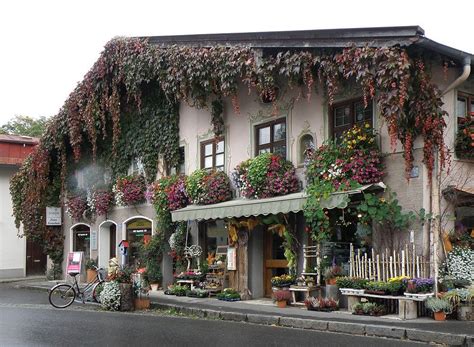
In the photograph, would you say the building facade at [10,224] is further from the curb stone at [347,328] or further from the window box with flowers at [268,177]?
the curb stone at [347,328]

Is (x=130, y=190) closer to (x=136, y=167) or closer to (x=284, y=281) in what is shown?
(x=136, y=167)

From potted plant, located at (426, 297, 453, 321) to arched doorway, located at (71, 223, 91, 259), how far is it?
16.0 metres

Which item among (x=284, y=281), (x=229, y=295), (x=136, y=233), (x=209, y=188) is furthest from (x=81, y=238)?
(x=284, y=281)

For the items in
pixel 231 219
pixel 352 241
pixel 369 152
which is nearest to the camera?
pixel 369 152

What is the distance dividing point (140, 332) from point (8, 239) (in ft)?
65.6

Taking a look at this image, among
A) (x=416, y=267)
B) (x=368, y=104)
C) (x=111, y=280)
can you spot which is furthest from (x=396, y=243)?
(x=111, y=280)

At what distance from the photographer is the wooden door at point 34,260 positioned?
29938mm

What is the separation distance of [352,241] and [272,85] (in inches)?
165

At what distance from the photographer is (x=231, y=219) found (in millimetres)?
16719

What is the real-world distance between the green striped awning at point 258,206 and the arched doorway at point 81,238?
8.04 metres

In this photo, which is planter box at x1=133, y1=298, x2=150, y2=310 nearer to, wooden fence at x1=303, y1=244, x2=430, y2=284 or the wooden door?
wooden fence at x1=303, y1=244, x2=430, y2=284

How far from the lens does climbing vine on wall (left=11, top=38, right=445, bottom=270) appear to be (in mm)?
12250

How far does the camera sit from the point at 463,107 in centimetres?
1359

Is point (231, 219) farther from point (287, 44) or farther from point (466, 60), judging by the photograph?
point (466, 60)
